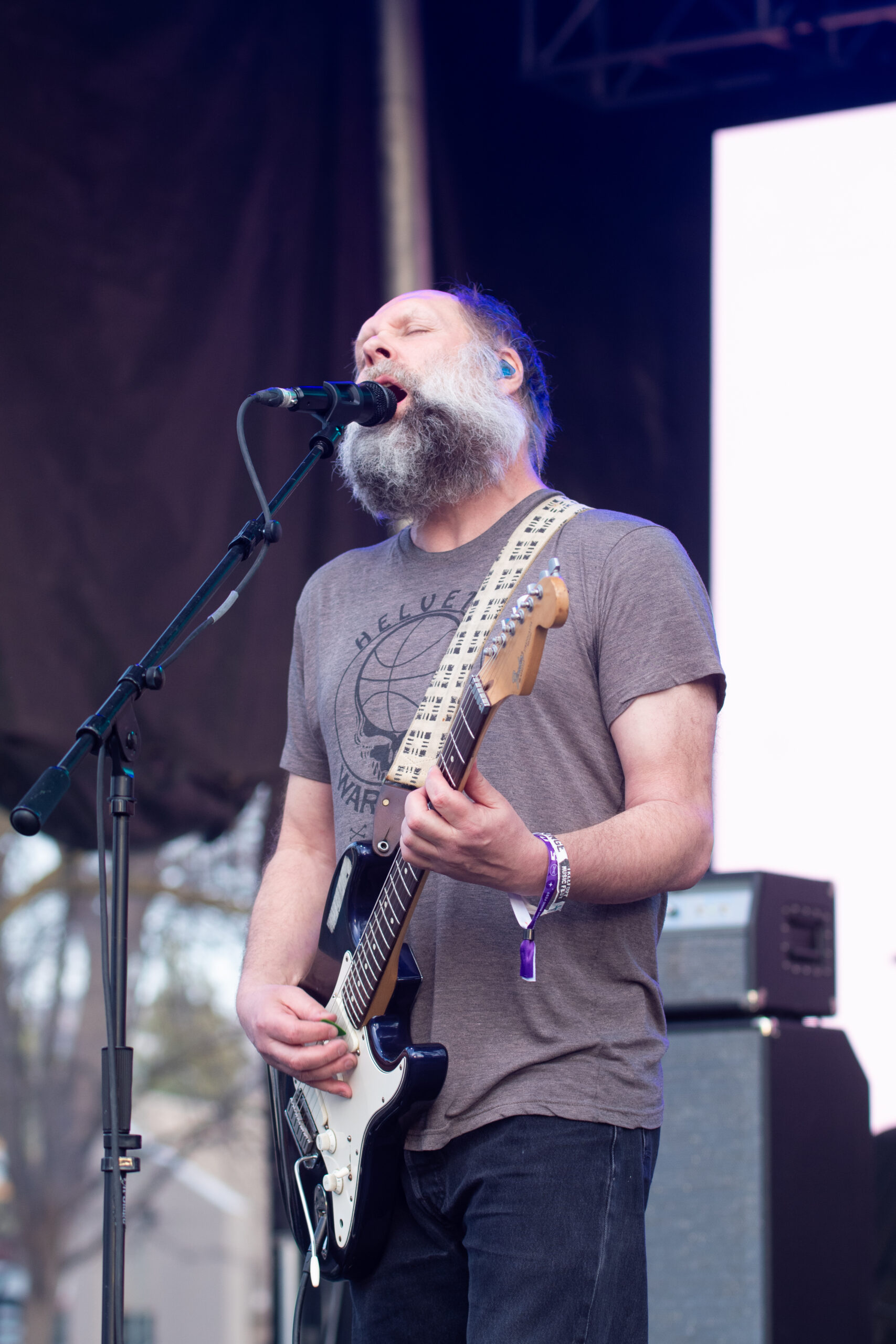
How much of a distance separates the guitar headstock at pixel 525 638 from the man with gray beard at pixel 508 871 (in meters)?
0.11

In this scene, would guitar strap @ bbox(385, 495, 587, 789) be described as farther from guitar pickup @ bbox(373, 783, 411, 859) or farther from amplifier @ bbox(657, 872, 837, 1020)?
amplifier @ bbox(657, 872, 837, 1020)

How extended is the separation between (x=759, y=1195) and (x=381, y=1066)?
149 cm

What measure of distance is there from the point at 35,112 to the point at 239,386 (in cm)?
83

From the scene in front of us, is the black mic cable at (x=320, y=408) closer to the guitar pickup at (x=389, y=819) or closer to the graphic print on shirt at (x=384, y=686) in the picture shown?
the graphic print on shirt at (x=384, y=686)

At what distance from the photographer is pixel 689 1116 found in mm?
3016

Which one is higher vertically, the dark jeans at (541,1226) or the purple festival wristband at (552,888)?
the purple festival wristband at (552,888)

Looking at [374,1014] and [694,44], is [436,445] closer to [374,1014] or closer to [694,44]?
[374,1014]

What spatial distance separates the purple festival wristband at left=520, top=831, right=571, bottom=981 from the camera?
61.0 inches

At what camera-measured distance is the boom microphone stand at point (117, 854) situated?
158cm

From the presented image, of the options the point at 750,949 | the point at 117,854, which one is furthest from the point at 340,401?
the point at 750,949

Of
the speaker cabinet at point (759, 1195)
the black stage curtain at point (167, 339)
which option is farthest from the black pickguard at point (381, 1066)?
→ the black stage curtain at point (167, 339)

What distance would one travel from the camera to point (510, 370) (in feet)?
7.57

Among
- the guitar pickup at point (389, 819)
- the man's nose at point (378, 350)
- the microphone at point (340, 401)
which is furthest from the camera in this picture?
the man's nose at point (378, 350)

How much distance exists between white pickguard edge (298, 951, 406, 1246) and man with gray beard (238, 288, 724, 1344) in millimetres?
28
